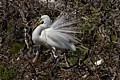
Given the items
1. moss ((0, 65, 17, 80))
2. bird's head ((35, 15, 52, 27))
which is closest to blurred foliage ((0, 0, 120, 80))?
moss ((0, 65, 17, 80))

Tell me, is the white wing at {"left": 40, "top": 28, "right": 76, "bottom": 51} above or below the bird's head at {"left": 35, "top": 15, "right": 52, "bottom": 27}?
below

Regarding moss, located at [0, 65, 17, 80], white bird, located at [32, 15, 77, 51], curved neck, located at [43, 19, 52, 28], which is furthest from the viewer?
curved neck, located at [43, 19, 52, 28]

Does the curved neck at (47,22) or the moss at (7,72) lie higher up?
the curved neck at (47,22)

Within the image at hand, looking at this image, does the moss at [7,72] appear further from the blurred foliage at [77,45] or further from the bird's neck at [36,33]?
the bird's neck at [36,33]

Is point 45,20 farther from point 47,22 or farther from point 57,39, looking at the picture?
point 57,39

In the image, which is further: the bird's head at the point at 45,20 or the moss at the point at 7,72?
the bird's head at the point at 45,20

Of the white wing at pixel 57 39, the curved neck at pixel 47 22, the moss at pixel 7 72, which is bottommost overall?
the moss at pixel 7 72

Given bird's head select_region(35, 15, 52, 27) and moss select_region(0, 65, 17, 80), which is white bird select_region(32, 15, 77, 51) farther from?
moss select_region(0, 65, 17, 80)

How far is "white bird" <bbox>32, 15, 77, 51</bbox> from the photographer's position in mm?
5402

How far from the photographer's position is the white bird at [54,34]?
17.7 feet

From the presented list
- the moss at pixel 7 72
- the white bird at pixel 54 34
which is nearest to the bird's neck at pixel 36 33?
the white bird at pixel 54 34

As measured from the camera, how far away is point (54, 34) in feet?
18.1

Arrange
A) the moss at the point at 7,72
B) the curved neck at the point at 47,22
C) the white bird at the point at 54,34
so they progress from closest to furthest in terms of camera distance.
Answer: the moss at the point at 7,72 < the white bird at the point at 54,34 < the curved neck at the point at 47,22

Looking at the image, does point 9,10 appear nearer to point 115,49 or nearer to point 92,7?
point 92,7
